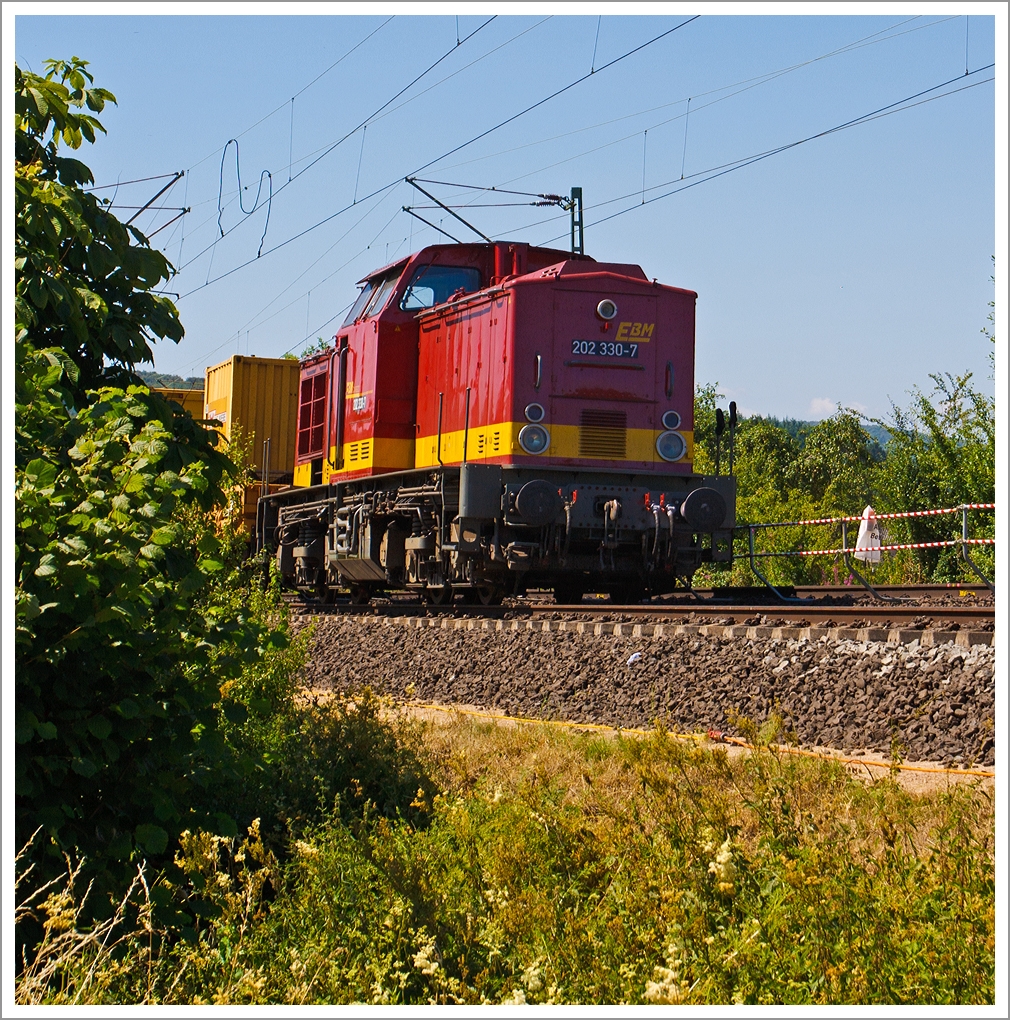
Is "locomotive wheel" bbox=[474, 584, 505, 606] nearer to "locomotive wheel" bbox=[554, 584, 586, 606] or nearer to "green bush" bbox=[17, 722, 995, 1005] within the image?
"locomotive wheel" bbox=[554, 584, 586, 606]

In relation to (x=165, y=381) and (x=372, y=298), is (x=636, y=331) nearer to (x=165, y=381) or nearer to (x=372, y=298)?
(x=372, y=298)

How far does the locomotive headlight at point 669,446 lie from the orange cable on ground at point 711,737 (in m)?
4.59

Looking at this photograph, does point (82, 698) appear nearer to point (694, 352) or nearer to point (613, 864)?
point (613, 864)

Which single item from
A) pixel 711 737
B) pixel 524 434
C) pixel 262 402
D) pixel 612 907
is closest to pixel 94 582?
pixel 612 907

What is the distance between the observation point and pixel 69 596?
400cm

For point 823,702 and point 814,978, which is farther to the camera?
point 823,702

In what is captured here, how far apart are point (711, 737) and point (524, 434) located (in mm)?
6020

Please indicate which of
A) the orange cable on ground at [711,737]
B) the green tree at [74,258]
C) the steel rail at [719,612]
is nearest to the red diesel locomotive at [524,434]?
the steel rail at [719,612]

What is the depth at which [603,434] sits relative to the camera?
1303 cm

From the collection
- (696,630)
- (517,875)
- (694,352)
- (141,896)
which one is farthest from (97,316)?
(694,352)

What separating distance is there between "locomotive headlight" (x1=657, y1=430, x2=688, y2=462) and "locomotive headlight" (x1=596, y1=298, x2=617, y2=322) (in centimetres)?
140

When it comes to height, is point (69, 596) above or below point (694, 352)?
below

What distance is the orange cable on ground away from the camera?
585 centimetres

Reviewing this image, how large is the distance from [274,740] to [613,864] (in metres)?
3.39
